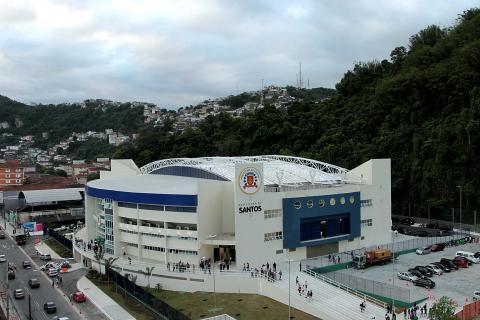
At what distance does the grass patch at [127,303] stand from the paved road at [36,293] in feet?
12.6

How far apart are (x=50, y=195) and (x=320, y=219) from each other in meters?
61.6

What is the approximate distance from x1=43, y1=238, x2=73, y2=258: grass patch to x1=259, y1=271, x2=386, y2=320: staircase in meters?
32.6

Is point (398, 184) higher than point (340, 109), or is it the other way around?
point (340, 109)

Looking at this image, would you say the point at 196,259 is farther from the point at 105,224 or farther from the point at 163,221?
the point at 105,224

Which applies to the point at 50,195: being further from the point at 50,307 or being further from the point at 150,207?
the point at 50,307

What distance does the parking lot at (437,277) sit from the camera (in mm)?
41062

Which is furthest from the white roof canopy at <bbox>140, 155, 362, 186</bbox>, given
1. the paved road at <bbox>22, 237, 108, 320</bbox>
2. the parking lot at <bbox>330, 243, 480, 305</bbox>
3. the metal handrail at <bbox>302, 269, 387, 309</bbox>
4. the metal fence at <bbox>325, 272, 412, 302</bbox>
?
the paved road at <bbox>22, 237, 108, 320</bbox>

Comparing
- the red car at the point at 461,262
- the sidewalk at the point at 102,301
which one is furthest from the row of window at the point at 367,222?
the sidewalk at the point at 102,301

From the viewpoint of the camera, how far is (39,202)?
92.6m

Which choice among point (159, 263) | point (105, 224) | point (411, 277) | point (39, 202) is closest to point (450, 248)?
point (411, 277)

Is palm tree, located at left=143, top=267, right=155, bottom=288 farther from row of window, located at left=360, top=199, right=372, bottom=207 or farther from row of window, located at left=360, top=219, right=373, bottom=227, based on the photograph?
row of window, located at left=360, top=199, right=372, bottom=207

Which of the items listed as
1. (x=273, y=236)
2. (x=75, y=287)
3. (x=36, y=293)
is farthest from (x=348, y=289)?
(x=36, y=293)

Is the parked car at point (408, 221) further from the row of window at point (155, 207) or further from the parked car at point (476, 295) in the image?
the row of window at point (155, 207)

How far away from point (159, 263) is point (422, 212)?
4391cm
